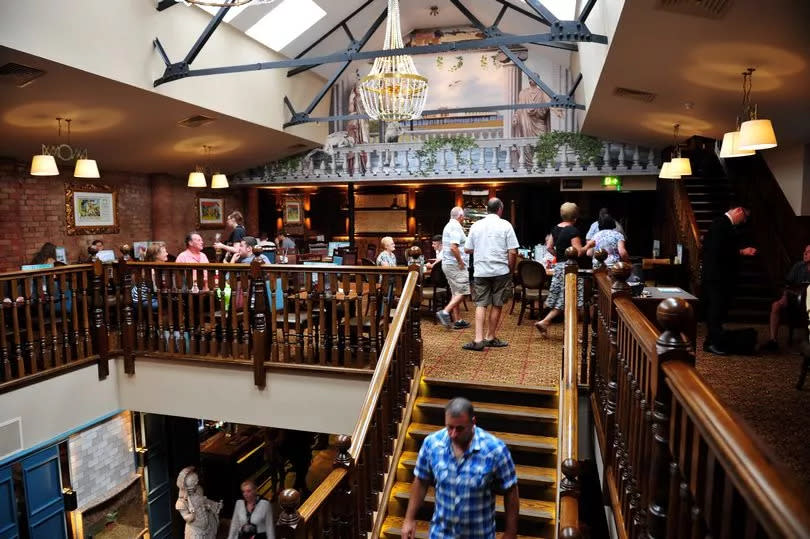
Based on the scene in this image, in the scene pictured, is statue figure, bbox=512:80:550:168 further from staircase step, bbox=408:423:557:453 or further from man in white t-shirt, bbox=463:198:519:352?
staircase step, bbox=408:423:557:453

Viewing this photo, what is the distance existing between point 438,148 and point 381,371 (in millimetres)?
Answer: 8634

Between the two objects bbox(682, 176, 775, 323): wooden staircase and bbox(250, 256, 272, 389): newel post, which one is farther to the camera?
bbox(682, 176, 775, 323): wooden staircase

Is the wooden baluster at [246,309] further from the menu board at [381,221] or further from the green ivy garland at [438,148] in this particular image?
the menu board at [381,221]

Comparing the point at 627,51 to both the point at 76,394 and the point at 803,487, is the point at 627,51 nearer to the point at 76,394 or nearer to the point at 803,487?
the point at 803,487

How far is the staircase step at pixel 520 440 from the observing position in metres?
4.52

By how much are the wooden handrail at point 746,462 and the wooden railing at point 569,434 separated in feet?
3.01

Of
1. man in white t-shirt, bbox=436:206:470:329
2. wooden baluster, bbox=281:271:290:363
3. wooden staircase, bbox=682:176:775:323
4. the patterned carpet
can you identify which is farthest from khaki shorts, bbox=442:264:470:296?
wooden staircase, bbox=682:176:775:323

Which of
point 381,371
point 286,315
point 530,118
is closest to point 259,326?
point 286,315

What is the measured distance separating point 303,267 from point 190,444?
16.8 feet

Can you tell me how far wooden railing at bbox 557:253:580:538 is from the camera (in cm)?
241

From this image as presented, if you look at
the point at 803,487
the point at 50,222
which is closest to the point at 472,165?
the point at 50,222

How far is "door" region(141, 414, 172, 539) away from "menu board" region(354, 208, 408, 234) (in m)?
7.18

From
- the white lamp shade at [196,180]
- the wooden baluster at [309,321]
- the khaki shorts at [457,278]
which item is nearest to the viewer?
the wooden baluster at [309,321]

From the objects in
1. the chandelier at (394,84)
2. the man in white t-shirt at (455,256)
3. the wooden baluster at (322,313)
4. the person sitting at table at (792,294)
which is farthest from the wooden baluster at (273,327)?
the person sitting at table at (792,294)
